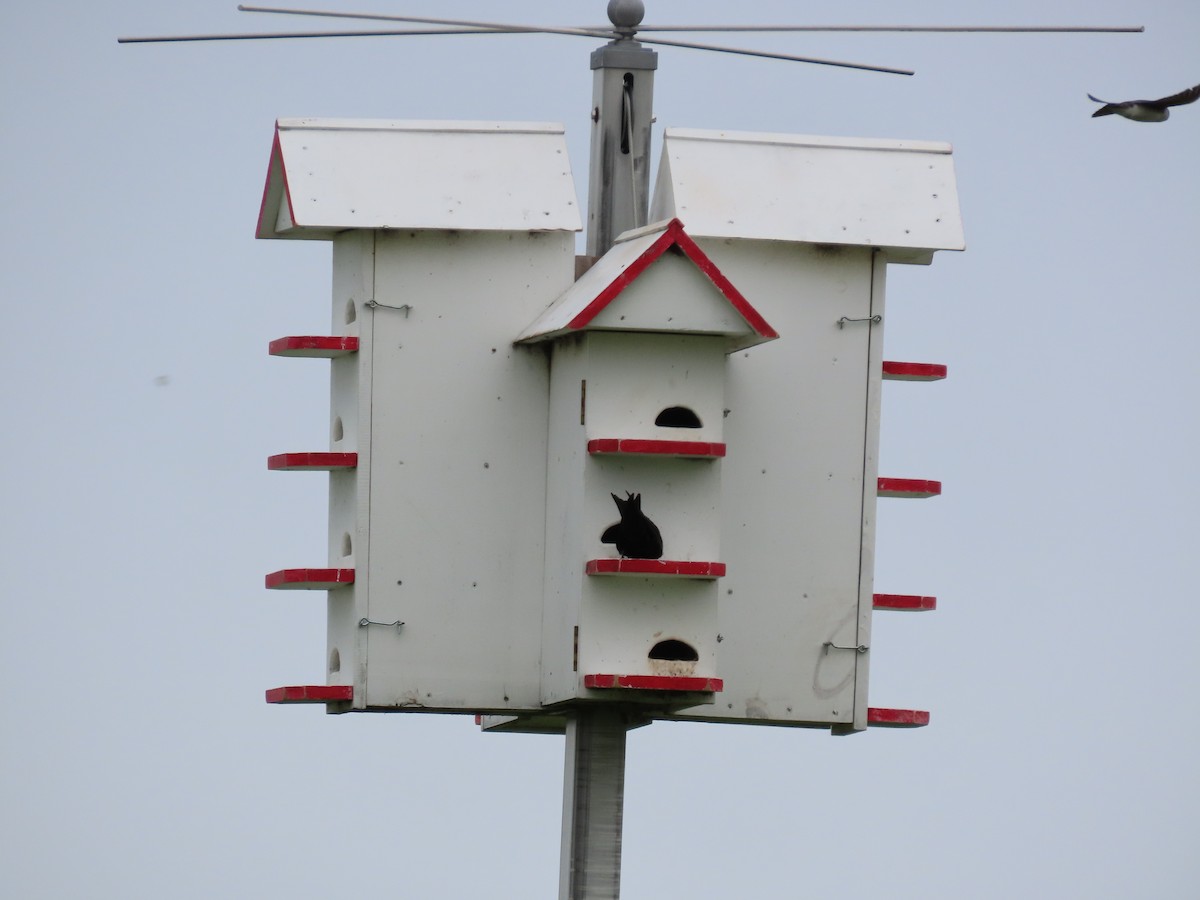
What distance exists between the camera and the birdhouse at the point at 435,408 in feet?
65.1

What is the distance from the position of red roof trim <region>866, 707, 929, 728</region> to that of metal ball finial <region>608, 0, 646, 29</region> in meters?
3.91

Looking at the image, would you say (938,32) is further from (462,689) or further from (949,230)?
(462,689)

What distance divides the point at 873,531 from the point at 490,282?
7.92 feet

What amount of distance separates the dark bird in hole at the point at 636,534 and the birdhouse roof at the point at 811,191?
160 centimetres

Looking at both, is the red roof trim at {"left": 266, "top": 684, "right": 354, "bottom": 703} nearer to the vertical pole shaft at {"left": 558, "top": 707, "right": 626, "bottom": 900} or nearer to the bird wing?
the vertical pole shaft at {"left": 558, "top": 707, "right": 626, "bottom": 900}

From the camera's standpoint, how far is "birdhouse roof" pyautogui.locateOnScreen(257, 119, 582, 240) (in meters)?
19.9

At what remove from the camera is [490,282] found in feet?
65.5

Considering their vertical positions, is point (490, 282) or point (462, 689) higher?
point (490, 282)

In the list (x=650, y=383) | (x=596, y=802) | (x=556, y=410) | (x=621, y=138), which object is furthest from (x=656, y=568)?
(x=621, y=138)

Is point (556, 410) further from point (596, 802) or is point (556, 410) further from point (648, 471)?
point (596, 802)

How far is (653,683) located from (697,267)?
2.11 m

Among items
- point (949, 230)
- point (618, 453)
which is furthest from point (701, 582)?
point (949, 230)

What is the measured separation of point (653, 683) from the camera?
756 inches

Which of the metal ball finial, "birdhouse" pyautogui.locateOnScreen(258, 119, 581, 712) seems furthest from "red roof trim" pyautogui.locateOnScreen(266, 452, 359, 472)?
the metal ball finial
